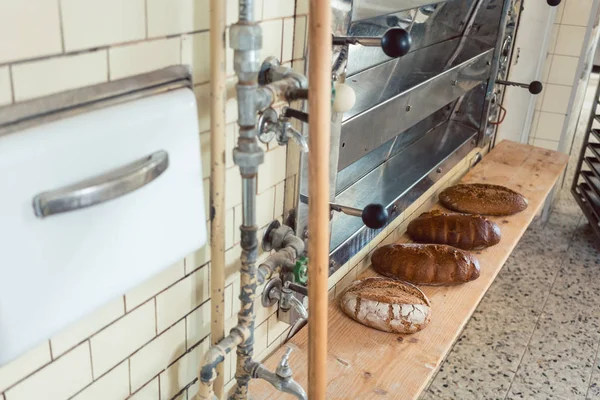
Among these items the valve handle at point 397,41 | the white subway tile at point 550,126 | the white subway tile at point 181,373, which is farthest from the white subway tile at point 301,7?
the white subway tile at point 550,126

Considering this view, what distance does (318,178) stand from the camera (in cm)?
97

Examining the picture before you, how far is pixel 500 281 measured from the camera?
9.52ft

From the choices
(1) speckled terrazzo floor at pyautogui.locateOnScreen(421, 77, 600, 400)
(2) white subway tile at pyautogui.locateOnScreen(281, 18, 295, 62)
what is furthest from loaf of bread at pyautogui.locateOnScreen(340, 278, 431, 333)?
(2) white subway tile at pyautogui.locateOnScreen(281, 18, 295, 62)

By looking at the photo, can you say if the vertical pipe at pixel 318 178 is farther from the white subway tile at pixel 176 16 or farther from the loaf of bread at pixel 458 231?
the loaf of bread at pixel 458 231

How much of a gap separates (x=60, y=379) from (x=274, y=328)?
70 cm

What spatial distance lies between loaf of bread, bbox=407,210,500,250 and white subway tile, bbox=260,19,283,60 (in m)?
1.06

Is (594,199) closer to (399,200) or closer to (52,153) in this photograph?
(399,200)

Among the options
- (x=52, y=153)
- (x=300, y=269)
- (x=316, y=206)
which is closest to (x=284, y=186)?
(x=300, y=269)

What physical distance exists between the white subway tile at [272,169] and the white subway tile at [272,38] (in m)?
0.22

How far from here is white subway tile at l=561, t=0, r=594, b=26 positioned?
3.41m

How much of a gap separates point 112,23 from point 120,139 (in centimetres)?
18

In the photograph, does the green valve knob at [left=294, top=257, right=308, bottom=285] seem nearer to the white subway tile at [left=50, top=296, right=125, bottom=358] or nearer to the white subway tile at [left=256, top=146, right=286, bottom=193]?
the white subway tile at [left=256, top=146, right=286, bottom=193]

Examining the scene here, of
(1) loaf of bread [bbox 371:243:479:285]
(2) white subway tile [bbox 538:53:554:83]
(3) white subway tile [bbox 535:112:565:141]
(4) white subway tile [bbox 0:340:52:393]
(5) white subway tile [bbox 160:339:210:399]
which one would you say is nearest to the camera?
(4) white subway tile [bbox 0:340:52:393]

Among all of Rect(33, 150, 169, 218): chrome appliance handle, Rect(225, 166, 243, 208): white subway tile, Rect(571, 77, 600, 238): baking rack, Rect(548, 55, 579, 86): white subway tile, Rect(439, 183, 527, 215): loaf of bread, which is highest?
Rect(33, 150, 169, 218): chrome appliance handle
